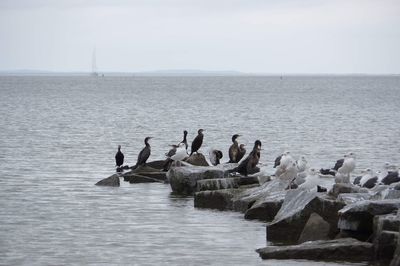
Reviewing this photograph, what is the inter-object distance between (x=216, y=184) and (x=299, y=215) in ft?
16.7

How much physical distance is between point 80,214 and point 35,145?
2016cm

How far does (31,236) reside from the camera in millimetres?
18094

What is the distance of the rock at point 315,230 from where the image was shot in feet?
53.1

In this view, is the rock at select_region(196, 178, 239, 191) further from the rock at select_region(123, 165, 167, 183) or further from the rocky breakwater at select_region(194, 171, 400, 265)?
the rock at select_region(123, 165, 167, 183)

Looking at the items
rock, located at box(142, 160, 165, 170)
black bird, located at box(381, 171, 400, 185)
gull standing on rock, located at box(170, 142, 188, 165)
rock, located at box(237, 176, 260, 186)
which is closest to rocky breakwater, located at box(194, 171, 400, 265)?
black bird, located at box(381, 171, 400, 185)

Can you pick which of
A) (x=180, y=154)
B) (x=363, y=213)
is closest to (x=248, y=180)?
(x=180, y=154)

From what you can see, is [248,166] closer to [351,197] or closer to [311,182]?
[311,182]

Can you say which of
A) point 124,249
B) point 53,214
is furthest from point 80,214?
point 124,249

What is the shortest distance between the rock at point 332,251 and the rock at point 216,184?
6.22 m

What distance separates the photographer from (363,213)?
15.4 m

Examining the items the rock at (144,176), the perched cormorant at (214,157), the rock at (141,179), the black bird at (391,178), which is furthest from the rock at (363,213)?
the perched cormorant at (214,157)

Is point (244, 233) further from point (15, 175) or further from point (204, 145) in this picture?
point (204, 145)

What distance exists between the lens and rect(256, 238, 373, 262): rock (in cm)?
1507

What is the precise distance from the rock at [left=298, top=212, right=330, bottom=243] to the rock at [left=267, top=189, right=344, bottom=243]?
172mm
